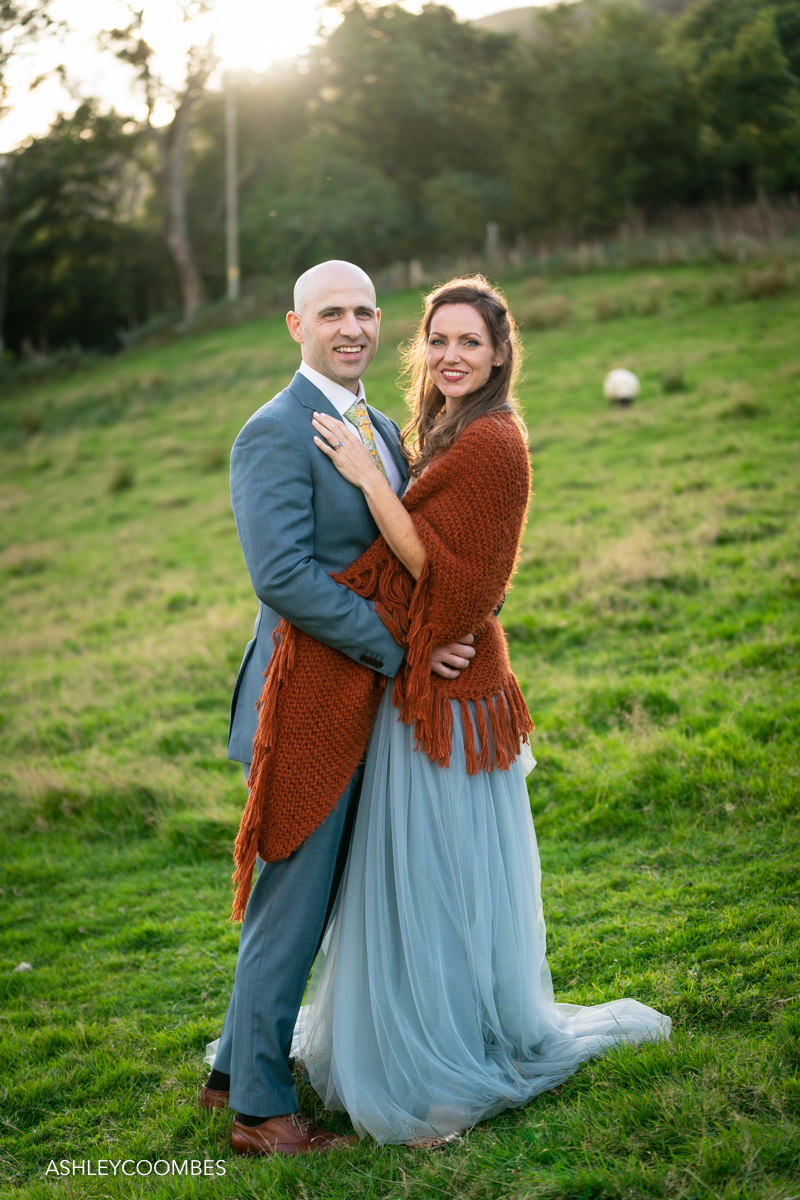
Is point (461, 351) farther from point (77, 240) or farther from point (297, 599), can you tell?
point (77, 240)

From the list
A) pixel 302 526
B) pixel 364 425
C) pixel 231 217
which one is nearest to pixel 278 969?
pixel 302 526

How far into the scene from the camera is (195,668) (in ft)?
25.8

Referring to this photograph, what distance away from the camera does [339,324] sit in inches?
116

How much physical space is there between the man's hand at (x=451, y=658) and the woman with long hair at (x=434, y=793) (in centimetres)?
5

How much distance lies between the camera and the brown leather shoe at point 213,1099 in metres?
3.16

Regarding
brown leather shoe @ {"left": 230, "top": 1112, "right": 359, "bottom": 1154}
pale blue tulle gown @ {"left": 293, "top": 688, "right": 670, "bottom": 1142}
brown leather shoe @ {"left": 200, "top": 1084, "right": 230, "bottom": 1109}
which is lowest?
brown leather shoe @ {"left": 200, "top": 1084, "right": 230, "bottom": 1109}

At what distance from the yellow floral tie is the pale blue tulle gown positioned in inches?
30.0

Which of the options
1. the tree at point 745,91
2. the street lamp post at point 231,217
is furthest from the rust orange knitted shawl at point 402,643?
the street lamp post at point 231,217

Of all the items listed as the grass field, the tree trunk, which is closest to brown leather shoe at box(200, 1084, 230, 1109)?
the grass field

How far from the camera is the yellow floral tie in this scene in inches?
120

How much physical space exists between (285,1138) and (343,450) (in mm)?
1973

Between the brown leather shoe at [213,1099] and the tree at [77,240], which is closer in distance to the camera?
the brown leather shoe at [213,1099]

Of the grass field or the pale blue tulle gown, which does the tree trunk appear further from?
the pale blue tulle gown

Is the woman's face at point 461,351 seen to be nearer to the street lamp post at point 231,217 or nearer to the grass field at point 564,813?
the grass field at point 564,813
